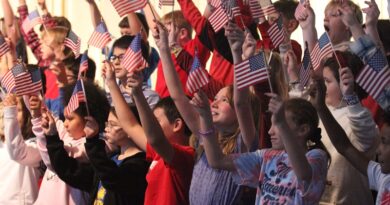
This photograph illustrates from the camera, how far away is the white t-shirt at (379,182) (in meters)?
Result: 5.02

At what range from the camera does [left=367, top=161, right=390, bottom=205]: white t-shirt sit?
5023mm

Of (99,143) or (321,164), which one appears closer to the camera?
(321,164)

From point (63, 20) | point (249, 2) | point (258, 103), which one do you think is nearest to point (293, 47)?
point (249, 2)

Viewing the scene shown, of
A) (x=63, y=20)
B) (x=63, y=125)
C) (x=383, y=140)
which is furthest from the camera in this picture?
(x=63, y=20)

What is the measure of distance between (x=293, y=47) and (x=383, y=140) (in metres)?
1.80

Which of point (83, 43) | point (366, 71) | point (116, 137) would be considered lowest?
point (83, 43)

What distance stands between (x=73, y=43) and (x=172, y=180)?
2.11 m

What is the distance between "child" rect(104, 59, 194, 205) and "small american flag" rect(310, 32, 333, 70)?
2.52 feet

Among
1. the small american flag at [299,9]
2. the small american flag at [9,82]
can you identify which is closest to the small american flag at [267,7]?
the small american flag at [299,9]

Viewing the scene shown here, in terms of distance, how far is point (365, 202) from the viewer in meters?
5.61

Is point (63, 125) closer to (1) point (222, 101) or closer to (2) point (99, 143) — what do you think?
(2) point (99, 143)

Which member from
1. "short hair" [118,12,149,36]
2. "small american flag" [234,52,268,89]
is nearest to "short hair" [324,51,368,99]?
"small american flag" [234,52,268,89]

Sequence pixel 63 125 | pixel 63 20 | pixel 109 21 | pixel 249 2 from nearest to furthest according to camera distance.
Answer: pixel 249 2 → pixel 63 125 → pixel 63 20 → pixel 109 21

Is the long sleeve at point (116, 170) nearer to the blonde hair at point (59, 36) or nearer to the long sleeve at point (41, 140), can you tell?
the long sleeve at point (41, 140)
